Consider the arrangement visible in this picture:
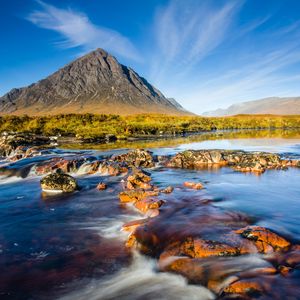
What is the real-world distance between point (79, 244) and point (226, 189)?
27.1ft

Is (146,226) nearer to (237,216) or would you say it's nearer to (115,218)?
(115,218)

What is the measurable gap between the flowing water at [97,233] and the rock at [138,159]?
3.93 metres

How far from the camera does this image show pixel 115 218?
466 inches

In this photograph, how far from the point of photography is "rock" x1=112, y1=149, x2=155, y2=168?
2308 cm

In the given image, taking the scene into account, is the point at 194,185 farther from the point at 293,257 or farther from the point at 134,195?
the point at 293,257

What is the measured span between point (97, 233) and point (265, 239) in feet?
17.4

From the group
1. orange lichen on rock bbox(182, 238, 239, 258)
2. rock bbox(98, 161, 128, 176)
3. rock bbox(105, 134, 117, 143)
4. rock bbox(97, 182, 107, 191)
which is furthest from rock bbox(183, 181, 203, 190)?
rock bbox(105, 134, 117, 143)

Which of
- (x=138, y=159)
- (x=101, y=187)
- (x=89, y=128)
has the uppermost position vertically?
(x=89, y=128)

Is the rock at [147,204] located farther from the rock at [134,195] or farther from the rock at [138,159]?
the rock at [138,159]

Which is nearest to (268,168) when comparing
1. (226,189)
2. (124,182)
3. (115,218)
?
(226,189)

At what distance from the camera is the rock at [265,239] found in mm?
8156

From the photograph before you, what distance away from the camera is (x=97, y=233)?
10.5m

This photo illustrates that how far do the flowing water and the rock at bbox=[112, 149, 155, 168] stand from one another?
3930 millimetres

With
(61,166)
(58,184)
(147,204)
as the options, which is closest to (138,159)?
(61,166)
